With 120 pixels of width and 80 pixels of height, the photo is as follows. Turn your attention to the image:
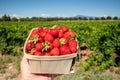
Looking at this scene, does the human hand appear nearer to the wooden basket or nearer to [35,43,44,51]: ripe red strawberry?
the wooden basket

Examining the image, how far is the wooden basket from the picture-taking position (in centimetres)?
209

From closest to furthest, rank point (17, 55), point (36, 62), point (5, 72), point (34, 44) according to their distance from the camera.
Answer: point (36, 62) < point (34, 44) < point (5, 72) < point (17, 55)

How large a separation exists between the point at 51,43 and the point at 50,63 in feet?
0.83

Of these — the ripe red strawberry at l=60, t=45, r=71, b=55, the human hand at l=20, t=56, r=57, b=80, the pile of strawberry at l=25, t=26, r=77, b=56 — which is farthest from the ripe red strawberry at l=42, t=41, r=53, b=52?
the human hand at l=20, t=56, r=57, b=80

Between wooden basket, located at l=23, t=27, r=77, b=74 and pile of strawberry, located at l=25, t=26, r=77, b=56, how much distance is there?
0.06m

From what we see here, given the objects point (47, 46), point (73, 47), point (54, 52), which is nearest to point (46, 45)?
point (47, 46)

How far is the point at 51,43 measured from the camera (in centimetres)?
227

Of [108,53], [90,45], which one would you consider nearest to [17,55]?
[90,45]

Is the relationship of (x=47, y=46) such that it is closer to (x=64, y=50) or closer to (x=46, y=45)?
(x=46, y=45)

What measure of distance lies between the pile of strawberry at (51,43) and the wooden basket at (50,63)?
0.19 ft

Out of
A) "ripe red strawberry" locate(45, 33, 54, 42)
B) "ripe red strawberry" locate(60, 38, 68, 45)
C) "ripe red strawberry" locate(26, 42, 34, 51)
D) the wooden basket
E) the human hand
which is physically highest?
"ripe red strawberry" locate(45, 33, 54, 42)

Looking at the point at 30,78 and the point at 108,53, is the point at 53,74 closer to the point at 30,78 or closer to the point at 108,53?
the point at 30,78

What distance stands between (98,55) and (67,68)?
20.1 ft

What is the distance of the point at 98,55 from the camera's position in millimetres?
8164
